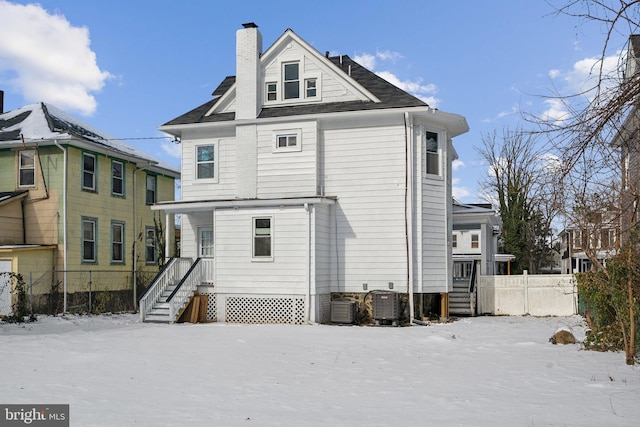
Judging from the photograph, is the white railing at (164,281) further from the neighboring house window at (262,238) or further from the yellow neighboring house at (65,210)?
the neighboring house window at (262,238)

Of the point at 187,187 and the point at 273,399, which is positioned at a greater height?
the point at 187,187

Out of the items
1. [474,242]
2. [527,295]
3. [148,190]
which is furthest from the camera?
[474,242]

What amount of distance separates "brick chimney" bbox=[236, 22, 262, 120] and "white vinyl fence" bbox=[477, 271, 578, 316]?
10.2m

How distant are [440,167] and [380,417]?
579 inches

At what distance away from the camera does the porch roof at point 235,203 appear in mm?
19750

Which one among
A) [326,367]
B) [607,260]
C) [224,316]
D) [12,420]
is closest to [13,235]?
[224,316]

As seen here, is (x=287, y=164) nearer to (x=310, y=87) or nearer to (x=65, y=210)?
(x=310, y=87)

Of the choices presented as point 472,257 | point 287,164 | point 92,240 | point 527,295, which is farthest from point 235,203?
point 472,257

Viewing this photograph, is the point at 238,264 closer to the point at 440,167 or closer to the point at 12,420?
the point at 440,167

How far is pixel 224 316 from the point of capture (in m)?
20.4

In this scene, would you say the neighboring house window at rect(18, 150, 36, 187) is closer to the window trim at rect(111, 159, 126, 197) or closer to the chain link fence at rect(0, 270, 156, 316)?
the window trim at rect(111, 159, 126, 197)

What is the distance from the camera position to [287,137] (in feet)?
69.9

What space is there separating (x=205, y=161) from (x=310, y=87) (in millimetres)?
4432

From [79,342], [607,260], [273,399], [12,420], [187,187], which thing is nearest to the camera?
[12,420]
